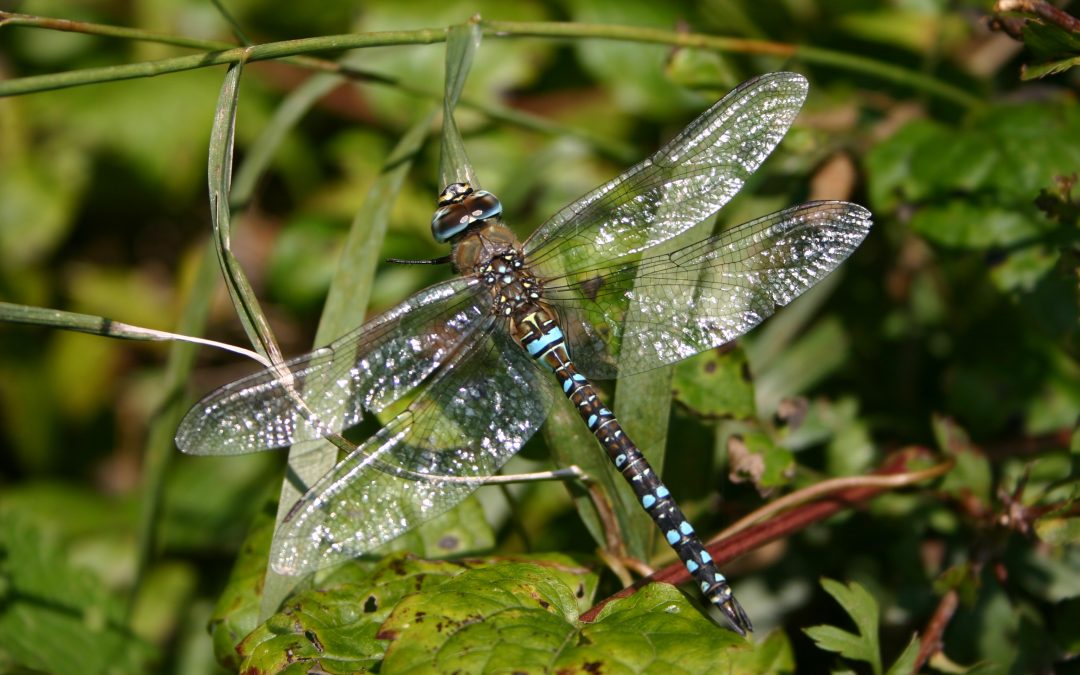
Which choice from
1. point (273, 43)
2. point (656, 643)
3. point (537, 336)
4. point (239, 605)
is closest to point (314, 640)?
point (239, 605)

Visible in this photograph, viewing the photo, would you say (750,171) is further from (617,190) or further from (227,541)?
(227,541)

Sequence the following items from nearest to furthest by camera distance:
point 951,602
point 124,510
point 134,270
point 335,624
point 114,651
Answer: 1. point 335,624
2. point 951,602
3. point 114,651
4. point 124,510
5. point 134,270

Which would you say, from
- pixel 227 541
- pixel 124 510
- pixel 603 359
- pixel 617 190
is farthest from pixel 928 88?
pixel 124 510

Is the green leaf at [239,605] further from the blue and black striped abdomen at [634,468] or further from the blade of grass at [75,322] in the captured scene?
the blue and black striped abdomen at [634,468]

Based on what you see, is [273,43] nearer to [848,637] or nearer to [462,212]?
[462,212]

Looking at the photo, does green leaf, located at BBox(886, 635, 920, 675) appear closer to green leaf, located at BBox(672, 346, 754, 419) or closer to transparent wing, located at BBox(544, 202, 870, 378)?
green leaf, located at BBox(672, 346, 754, 419)

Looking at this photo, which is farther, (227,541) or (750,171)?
(227,541)

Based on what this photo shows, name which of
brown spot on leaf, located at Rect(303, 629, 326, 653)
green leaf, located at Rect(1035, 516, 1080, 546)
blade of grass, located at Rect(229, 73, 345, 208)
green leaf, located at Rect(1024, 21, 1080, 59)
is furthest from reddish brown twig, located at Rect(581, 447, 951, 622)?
blade of grass, located at Rect(229, 73, 345, 208)
